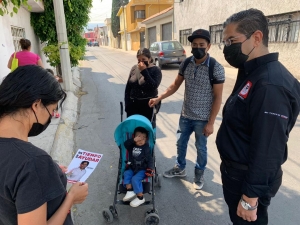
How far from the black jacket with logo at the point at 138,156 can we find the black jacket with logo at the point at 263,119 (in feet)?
4.51

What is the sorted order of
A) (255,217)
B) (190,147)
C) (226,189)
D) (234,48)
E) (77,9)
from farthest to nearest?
(77,9) < (190,147) < (226,189) < (234,48) < (255,217)

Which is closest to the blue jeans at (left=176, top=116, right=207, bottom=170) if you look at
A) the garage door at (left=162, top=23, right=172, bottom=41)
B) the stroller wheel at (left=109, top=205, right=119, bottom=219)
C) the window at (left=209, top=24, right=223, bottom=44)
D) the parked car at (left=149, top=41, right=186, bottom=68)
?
the stroller wheel at (left=109, top=205, right=119, bottom=219)

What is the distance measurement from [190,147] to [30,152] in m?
3.59

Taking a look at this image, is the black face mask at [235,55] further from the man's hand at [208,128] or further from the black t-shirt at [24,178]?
the black t-shirt at [24,178]

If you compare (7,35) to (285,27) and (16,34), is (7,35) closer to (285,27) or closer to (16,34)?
(16,34)

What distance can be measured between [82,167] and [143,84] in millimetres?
1772

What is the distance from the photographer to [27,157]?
3.12 feet

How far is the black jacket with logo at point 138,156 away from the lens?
2766 mm

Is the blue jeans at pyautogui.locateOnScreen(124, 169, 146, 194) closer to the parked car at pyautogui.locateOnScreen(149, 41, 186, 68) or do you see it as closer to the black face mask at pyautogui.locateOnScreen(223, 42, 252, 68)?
the black face mask at pyautogui.locateOnScreen(223, 42, 252, 68)

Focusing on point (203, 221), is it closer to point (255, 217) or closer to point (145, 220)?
point (145, 220)

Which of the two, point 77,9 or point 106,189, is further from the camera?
point 77,9

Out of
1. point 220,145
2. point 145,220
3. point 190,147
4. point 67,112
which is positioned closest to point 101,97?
point 67,112

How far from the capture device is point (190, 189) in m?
3.13

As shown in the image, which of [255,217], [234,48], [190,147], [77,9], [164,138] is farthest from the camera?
[77,9]
